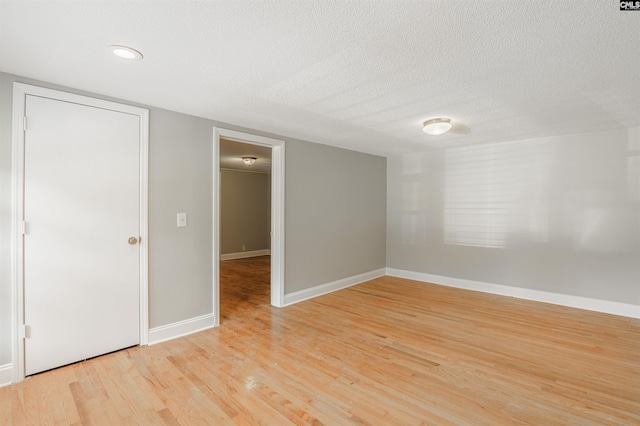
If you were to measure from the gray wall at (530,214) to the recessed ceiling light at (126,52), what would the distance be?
179 inches

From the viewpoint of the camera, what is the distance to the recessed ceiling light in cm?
183

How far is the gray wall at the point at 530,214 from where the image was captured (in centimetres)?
372

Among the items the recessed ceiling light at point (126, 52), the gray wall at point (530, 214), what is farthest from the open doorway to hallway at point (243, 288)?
the recessed ceiling light at point (126, 52)

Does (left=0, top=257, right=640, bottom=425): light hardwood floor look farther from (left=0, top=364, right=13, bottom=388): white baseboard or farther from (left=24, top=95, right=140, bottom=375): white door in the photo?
(left=24, top=95, right=140, bottom=375): white door

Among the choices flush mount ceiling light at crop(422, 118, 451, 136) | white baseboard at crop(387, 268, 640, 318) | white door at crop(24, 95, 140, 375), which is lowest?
white baseboard at crop(387, 268, 640, 318)

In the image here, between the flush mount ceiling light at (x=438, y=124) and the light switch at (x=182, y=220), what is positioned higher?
the flush mount ceiling light at (x=438, y=124)

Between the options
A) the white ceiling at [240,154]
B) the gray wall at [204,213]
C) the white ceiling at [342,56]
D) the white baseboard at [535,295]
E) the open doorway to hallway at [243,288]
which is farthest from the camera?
the white ceiling at [240,154]

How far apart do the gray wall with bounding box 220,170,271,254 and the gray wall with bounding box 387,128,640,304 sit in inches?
162

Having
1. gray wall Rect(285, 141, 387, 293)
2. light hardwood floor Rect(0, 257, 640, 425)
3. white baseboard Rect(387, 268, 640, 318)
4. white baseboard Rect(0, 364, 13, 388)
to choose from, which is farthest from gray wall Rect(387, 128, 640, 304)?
white baseboard Rect(0, 364, 13, 388)

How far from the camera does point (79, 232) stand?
2521 millimetres

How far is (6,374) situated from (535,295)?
5677 millimetres

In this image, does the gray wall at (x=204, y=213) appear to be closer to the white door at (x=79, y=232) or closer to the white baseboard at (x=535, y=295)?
the white door at (x=79, y=232)

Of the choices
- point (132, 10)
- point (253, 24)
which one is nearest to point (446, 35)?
point (253, 24)

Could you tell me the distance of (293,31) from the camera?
1664 millimetres
